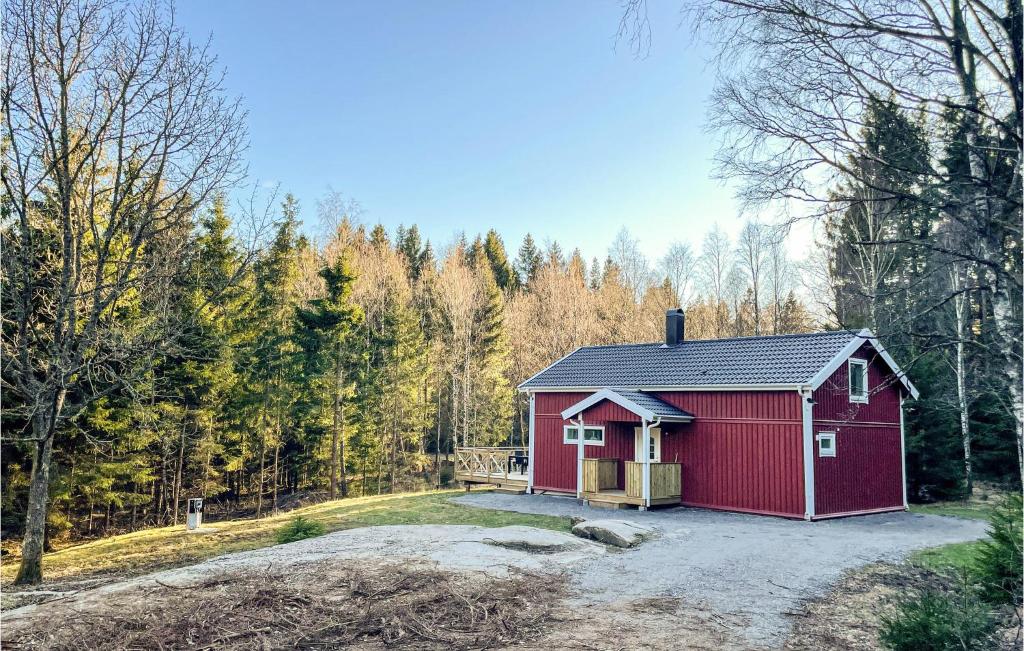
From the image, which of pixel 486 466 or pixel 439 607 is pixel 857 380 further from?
pixel 439 607

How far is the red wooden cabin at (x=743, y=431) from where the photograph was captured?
14891 millimetres

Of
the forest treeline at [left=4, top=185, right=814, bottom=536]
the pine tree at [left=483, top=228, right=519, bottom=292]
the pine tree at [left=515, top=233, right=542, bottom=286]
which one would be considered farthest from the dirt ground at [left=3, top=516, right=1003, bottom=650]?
the pine tree at [left=515, top=233, right=542, bottom=286]

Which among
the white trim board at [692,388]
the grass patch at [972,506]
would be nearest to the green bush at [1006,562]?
the white trim board at [692,388]

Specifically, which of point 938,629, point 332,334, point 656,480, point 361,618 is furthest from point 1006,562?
point 332,334

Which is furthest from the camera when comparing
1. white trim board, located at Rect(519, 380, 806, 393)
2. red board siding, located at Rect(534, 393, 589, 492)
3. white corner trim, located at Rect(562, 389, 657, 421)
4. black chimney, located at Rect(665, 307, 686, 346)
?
black chimney, located at Rect(665, 307, 686, 346)

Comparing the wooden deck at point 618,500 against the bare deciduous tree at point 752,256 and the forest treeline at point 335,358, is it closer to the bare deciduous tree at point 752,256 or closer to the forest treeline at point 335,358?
the forest treeline at point 335,358

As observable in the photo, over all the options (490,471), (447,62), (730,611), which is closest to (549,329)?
(490,471)

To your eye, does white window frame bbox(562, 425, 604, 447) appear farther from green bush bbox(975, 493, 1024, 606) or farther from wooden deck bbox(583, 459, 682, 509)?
green bush bbox(975, 493, 1024, 606)

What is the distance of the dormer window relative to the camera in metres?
16.1

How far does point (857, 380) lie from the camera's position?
1669 centimetres

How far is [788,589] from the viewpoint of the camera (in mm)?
7910

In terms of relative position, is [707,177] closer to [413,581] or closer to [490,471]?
[413,581]

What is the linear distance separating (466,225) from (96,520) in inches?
1258

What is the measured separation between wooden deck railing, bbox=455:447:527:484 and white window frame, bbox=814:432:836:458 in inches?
356
